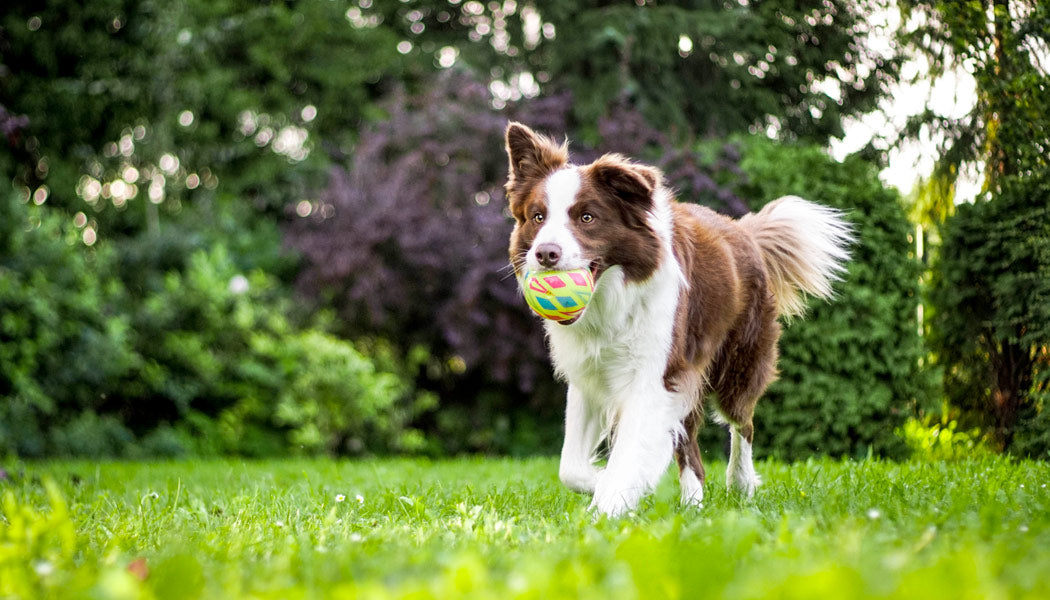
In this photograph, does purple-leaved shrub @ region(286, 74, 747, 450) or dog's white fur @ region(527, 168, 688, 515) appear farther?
purple-leaved shrub @ region(286, 74, 747, 450)

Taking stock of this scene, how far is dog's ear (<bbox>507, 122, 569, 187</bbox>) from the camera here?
4363 millimetres

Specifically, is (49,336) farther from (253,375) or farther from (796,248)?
(796,248)

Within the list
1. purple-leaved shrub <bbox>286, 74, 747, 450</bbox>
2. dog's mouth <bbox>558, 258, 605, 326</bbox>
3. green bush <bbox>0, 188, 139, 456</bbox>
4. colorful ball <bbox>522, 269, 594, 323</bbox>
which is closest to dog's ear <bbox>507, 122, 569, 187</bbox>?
dog's mouth <bbox>558, 258, 605, 326</bbox>

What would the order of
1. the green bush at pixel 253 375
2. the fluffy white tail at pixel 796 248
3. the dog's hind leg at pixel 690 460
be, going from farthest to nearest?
the green bush at pixel 253 375 → the fluffy white tail at pixel 796 248 → the dog's hind leg at pixel 690 460

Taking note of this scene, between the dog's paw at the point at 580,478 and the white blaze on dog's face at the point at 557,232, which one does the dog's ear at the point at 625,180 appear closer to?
the white blaze on dog's face at the point at 557,232

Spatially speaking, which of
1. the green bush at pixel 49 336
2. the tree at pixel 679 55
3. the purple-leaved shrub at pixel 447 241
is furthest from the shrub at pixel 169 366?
the tree at pixel 679 55

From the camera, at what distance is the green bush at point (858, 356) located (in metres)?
7.17

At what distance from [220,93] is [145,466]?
22.7ft

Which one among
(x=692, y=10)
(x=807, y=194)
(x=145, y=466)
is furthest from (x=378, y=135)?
(x=807, y=194)

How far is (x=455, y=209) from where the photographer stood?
36.3 ft

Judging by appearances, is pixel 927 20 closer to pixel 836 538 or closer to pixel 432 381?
pixel 836 538

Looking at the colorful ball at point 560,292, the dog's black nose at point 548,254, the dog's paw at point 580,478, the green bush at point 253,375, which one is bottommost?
the green bush at point 253,375

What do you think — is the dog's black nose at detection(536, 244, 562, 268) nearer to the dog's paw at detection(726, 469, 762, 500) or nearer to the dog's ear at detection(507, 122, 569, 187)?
the dog's ear at detection(507, 122, 569, 187)

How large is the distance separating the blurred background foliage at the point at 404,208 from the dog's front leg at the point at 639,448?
9.44ft
